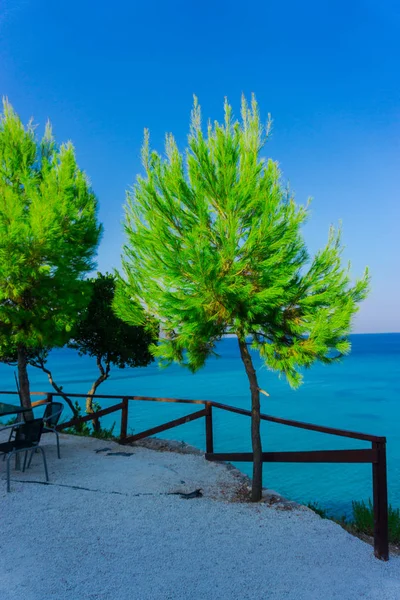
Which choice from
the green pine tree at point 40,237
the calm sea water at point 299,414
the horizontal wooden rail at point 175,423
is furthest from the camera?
the calm sea water at point 299,414

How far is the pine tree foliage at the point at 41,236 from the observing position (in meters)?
7.52

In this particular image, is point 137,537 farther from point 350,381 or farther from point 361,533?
point 350,381

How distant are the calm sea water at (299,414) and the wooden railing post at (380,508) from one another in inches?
54.8

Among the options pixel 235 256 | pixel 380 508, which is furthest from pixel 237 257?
pixel 380 508

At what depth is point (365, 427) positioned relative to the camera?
27.6 m

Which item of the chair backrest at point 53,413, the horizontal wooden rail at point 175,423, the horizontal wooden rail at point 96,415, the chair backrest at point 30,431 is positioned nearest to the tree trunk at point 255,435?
the horizontal wooden rail at point 175,423

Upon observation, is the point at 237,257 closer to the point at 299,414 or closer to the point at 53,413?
the point at 53,413

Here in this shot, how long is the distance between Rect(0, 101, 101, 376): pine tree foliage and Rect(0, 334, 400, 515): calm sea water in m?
3.06

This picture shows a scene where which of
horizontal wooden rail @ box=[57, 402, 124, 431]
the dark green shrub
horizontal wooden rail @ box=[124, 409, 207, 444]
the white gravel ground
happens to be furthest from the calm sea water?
horizontal wooden rail @ box=[57, 402, 124, 431]

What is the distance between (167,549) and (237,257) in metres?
3.14

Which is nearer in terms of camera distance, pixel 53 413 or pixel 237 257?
pixel 237 257

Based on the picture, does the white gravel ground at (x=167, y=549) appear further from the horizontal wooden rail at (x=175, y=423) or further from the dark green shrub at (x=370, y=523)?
the horizontal wooden rail at (x=175, y=423)

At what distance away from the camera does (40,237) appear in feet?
24.7

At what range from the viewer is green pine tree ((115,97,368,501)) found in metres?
5.38
